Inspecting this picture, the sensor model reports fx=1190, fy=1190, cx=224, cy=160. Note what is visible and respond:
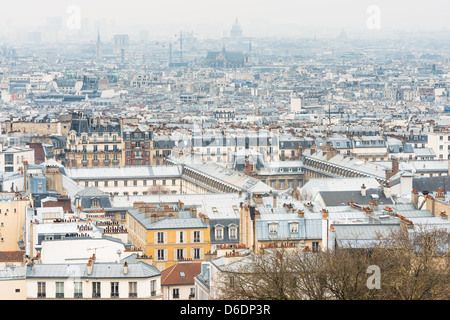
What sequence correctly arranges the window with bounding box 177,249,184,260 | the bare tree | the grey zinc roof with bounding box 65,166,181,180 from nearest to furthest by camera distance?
the bare tree, the window with bounding box 177,249,184,260, the grey zinc roof with bounding box 65,166,181,180

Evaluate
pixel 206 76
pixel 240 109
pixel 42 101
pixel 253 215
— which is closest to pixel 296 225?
pixel 253 215

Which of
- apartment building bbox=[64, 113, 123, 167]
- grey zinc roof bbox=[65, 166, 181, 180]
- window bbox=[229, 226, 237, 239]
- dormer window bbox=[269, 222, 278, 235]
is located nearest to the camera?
dormer window bbox=[269, 222, 278, 235]

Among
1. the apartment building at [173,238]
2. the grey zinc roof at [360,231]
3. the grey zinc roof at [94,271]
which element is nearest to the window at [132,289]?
the grey zinc roof at [94,271]

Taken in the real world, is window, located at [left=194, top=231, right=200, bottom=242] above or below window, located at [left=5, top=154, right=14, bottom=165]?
above

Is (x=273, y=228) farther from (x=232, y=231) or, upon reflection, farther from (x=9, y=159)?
(x=9, y=159)

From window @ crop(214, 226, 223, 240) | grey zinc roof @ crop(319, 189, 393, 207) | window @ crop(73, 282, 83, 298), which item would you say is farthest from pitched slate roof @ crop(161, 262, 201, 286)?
grey zinc roof @ crop(319, 189, 393, 207)

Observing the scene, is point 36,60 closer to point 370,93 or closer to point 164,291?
point 370,93

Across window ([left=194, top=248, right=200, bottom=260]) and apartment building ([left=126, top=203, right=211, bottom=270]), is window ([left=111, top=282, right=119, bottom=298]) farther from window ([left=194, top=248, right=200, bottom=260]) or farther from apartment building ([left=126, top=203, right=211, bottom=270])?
window ([left=194, top=248, right=200, bottom=260])

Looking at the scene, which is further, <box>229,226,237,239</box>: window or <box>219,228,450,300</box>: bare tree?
<box>229,226,237,239</box>: window

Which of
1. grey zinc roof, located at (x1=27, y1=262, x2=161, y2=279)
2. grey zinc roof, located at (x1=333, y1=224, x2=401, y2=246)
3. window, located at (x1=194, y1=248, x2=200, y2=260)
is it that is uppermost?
grey zinc roof, located at (x1=333, y1=224, x2=401, y2=246)
